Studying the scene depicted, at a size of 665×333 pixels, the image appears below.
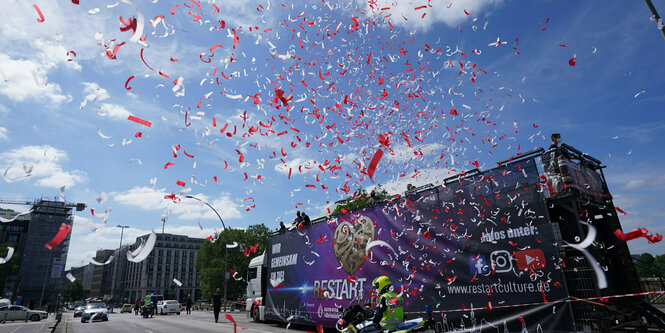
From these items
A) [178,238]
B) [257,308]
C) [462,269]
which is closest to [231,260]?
[257,308]

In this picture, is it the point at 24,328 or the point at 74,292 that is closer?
the point at 24,328

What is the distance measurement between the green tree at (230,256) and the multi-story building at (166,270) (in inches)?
2552

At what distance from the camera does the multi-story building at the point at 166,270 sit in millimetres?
116250

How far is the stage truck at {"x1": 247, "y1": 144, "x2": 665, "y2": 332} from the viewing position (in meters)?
6.61

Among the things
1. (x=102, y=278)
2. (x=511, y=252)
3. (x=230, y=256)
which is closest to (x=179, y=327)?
(x=511, y=252)

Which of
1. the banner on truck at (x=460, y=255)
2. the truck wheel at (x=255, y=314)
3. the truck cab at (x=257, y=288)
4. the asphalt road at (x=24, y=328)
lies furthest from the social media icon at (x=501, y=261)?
the asphalt road at (x=24, y=328)

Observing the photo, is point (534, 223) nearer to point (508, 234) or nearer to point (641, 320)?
point (508, 234)

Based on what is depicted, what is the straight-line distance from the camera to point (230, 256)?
201 ft

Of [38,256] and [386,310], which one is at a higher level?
[38,256]

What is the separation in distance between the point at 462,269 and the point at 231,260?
58.8m

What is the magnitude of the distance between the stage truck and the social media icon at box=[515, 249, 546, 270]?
19 millimetres

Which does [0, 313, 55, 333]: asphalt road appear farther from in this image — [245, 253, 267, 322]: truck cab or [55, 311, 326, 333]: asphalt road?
[245, 253, 267, 322]: truck cab

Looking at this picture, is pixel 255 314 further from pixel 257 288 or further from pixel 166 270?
pixel 166 270

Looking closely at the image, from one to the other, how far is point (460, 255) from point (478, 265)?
0.46 m
